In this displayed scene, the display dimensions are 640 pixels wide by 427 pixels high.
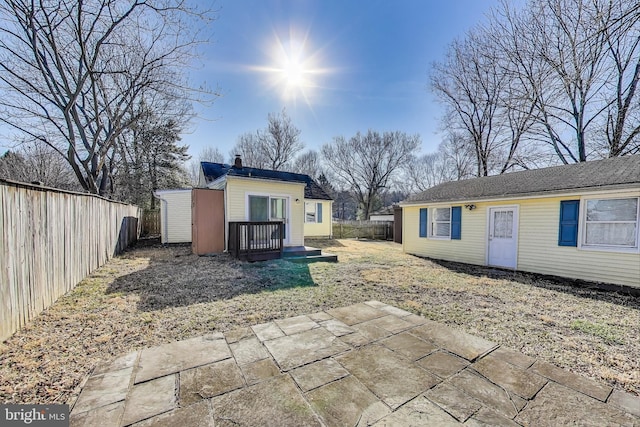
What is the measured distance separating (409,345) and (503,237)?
6.91 metres

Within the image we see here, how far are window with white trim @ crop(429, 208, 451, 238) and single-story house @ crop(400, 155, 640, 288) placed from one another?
0.04 meters

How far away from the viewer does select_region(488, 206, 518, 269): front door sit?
25.1 feet

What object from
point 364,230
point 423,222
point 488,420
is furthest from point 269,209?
point 364,230

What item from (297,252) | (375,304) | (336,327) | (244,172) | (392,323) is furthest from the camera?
(244,172)

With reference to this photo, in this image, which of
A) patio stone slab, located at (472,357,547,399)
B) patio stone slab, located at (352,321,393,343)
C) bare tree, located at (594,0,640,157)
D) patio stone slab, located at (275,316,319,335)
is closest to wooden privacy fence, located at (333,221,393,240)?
bare tree, located at (594,0,640,157)

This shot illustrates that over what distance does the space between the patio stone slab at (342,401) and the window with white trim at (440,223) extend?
856 cm

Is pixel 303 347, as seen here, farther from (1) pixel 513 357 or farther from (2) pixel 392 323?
(1) pixel 513 357

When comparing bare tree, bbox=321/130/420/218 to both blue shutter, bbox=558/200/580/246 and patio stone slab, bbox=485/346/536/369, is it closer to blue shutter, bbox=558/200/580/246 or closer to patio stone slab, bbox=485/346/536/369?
blue shutter, bbox=558/200/580/246

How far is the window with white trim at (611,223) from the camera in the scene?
18.6 ft

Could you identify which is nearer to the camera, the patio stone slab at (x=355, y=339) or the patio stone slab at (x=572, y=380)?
the patio stone slab at (x=572, y=380)

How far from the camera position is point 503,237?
7973mm

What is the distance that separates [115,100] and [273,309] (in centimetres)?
1216

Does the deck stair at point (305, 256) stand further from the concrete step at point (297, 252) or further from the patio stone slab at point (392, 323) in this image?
the patio stone slab at point (392, 323)

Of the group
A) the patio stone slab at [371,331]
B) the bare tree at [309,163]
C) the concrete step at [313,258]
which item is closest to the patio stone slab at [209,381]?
the patio stone slab at [371,331]
